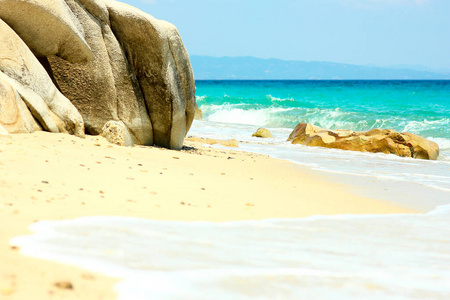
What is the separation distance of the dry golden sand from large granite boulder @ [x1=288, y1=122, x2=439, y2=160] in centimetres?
630

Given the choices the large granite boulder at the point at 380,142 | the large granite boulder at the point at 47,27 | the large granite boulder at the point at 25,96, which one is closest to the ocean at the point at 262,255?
the large granite boulder at the point at 25,96

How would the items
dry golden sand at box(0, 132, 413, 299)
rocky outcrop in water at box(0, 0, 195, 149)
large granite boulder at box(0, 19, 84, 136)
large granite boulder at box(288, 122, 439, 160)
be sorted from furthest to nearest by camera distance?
large granite boulder at box(288, 122, 439, 160)
rocky outcrop in water at box(0, 0, 195, 149)
large granite boulder at box(0, 19, 84, 136)
dry golden sand at box(0, 132, 413, 299)

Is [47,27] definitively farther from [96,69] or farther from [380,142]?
[380,142]

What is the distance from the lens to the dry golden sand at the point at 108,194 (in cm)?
231

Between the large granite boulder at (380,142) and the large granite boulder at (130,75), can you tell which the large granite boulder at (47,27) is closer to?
the large granite boulder at (130,75)

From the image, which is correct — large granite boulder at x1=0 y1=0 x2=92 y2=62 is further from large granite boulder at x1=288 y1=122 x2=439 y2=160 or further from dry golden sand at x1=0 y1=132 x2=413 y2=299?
large granite boulder at x1=288 y1=122 x2=439 y2=160

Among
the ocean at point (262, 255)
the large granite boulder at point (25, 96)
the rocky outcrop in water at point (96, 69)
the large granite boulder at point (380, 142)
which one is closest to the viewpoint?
the ocean at point (262, 255)

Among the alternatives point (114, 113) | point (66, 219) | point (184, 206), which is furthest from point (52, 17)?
point (66, 219)

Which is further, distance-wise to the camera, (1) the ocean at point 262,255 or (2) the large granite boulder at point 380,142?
(2) the large granite boulder at point 380,142

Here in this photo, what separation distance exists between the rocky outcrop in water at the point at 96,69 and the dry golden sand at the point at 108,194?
Answer: 0.79 m

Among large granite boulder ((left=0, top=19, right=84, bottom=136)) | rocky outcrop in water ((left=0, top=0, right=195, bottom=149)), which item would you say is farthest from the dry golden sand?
rocky outcrop in water ((left=0, top=0, right=195, bottom=149))

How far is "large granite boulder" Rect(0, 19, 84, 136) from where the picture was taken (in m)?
A: 6.04

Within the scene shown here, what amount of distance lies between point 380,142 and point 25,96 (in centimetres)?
916

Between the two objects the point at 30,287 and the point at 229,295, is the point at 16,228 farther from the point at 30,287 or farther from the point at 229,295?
the point at 229,295
